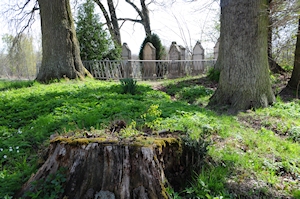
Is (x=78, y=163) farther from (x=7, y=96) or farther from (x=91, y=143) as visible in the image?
(x=7, y=96)

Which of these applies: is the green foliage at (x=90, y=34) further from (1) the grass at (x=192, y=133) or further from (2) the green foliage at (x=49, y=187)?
(2) the green foliage at (x=49, y=187)

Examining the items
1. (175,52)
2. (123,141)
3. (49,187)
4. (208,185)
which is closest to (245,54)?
(208,185)

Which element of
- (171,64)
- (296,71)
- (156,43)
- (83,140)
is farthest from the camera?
(156,43)

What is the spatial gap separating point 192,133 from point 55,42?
7354mm

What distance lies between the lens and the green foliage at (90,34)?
13000mm

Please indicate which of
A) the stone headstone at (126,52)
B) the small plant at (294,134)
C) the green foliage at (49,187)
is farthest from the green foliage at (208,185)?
the stone headstone at (126,52)

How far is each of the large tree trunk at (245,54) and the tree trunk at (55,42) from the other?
580 centimetres

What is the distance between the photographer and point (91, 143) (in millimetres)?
2348

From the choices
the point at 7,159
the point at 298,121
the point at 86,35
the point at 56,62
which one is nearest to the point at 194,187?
the point at 7,159

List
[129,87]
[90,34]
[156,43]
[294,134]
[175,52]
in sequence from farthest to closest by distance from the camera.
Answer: [156,43], [175,52], [90,34], [129,87], [294,134]

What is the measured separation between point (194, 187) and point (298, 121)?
370 centimetres

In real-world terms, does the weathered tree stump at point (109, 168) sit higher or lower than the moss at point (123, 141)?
lower

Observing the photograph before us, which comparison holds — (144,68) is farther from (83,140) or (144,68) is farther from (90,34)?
(83,140)

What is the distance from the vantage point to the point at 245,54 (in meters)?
6.01
